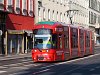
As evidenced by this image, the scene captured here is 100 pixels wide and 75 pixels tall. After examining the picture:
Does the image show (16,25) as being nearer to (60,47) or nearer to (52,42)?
(60,47)

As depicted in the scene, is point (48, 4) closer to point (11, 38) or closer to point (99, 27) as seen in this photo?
point (11, 38)

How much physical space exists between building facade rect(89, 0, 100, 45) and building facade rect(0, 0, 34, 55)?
4538cm

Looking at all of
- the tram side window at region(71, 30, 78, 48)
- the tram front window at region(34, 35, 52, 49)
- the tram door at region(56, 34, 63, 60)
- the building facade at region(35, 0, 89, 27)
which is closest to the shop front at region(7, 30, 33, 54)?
the building facade at region(35, 0, 89, 27)

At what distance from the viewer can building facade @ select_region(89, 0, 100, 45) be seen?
98.6m

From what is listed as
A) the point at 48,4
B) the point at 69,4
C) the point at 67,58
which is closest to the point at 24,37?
the point at 48,4

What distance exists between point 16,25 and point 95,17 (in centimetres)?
5808

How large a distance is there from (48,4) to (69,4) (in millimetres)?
14206

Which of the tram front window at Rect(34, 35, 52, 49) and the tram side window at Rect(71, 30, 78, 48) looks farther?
the tram side window at Rect(71, 30, 78, 48)

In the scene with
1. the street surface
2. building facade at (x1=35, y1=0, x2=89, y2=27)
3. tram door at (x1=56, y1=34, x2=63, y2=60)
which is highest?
building facade at (x1=35, y1=0, x2=89, y2=27)

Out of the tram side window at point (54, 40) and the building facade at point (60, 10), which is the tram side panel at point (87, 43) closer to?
the tram side window at point (54, 40)

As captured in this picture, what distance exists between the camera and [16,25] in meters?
49.3

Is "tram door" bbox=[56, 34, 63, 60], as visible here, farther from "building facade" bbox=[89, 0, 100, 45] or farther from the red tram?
"building facade" bbox=[89, 0, 100, 45]

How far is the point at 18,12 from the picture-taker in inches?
1961

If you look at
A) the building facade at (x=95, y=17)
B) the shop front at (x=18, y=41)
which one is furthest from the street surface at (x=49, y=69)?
the building facade at (x=95, y=17)
